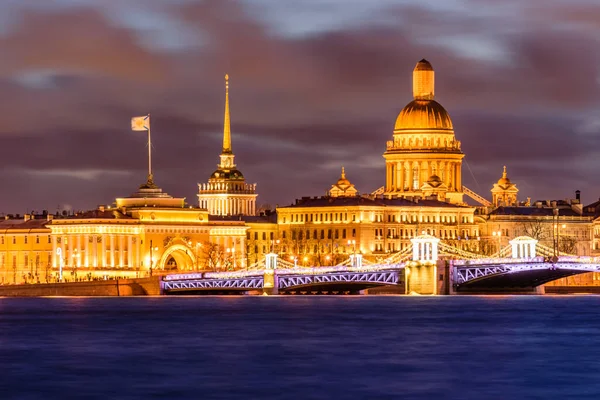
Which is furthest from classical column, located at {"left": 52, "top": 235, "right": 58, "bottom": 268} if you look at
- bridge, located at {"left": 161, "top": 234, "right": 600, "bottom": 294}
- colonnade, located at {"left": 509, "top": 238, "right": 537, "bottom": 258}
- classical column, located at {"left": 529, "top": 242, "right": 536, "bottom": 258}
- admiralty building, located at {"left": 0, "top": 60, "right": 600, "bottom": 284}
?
classical column, located at {"left": 529, "top": 242, "right": 536, "bottom": 258}

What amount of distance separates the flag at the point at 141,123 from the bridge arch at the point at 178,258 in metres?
15.0

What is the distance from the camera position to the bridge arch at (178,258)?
17612cm

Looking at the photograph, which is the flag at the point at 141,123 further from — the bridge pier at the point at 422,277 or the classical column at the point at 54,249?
the bridge pier at the point at 422,277

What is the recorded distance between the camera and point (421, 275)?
141m

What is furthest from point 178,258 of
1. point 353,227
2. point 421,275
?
point 421,275

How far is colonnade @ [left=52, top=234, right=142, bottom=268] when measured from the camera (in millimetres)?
172625

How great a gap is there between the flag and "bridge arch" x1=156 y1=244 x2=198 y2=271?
15.0m

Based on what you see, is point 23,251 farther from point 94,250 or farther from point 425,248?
point 425,248

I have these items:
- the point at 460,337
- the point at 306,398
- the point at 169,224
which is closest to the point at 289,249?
the point at 169,224

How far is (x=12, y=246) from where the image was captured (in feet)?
604

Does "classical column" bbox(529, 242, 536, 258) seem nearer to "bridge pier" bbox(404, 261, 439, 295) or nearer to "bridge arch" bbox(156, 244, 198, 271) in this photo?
"bridge pier" bbox(404, 261, 439, 295)

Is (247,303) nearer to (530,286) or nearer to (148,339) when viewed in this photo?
(530,286)

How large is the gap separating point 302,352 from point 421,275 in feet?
168

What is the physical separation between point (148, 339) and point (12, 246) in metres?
87.9
